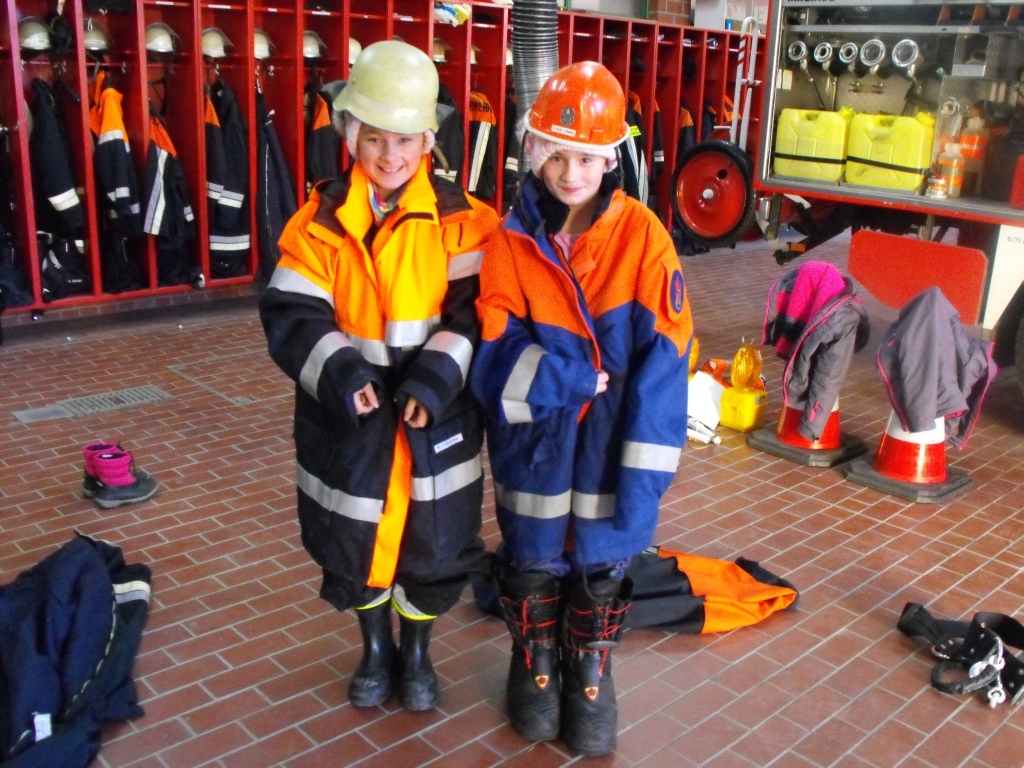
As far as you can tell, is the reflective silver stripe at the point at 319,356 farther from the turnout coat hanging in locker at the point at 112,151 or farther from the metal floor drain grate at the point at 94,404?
the turnout coat hanging in locker at the point at 112,151

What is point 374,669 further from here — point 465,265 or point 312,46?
point 312,46

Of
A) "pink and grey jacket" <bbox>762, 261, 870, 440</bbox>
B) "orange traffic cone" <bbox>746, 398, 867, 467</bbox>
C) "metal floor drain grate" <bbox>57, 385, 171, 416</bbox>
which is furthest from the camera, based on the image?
"metal floor drain grate" <bbox>57, 385, 171, 416</bbox>

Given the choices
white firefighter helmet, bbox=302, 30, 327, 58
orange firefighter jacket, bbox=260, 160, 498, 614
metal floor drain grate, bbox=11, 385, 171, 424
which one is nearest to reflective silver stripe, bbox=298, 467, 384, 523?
orange firefighter jacket, bbox=260, 160, 498, 614

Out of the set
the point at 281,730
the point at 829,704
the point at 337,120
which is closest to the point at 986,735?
the point at 829,704

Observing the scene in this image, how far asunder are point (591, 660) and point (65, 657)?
4.81 ft

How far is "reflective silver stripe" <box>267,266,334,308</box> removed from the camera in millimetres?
2414

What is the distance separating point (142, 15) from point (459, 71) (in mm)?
2820

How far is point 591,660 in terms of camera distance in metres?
2.66

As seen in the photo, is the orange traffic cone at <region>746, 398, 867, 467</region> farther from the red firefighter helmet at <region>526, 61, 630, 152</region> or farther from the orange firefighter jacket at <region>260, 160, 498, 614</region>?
the red firefighter helmet at <region>526, 61, 630, 152</region>

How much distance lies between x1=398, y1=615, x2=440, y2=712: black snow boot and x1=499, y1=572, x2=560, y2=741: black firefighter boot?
242 mm

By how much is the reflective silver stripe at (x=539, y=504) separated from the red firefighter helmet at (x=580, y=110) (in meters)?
0.86

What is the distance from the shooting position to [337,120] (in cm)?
250

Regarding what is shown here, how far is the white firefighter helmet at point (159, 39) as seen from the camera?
6816 mm

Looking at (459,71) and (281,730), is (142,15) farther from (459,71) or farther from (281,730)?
(281,730)
